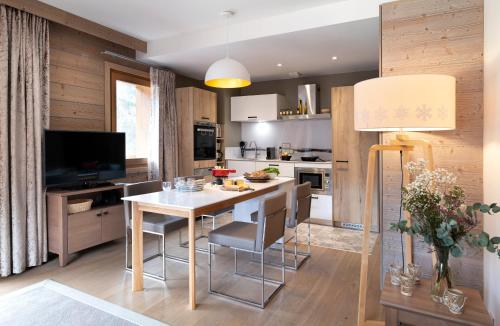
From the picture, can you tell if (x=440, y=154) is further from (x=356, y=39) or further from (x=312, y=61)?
(x=312, y=61)

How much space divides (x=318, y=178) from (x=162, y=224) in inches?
109

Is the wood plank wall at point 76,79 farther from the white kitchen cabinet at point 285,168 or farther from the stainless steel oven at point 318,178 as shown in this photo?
the stainless steel oven at point 318,178

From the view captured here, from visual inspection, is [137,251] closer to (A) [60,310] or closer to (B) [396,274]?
(A) [60,310]

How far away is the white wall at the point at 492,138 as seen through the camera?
1.74 meters

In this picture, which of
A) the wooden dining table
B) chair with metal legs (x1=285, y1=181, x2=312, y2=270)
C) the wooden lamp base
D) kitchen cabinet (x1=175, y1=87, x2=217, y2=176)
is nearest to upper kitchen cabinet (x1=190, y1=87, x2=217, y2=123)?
kitchen cabinet (x1=175, y1=87, x2=217, y2=176)

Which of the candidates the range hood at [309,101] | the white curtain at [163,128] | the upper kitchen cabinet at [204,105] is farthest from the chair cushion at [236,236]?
the range hood at [309,101]

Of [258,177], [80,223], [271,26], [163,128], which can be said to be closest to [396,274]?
[258,177]

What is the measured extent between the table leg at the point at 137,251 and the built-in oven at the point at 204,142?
8.19 ft

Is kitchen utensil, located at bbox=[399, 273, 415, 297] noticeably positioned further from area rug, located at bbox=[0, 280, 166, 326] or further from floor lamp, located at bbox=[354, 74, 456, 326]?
area rug, located at bbox=[0, 280, 166, 326]

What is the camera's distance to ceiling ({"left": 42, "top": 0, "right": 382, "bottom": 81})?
3070 mm

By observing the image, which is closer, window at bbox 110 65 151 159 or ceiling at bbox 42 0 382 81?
ceiling at bbox 42 0 382 81

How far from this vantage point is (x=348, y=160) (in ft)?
14.7

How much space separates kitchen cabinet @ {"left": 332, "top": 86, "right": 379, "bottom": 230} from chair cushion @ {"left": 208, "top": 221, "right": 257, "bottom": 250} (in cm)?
230

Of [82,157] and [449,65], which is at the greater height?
[449,65]
